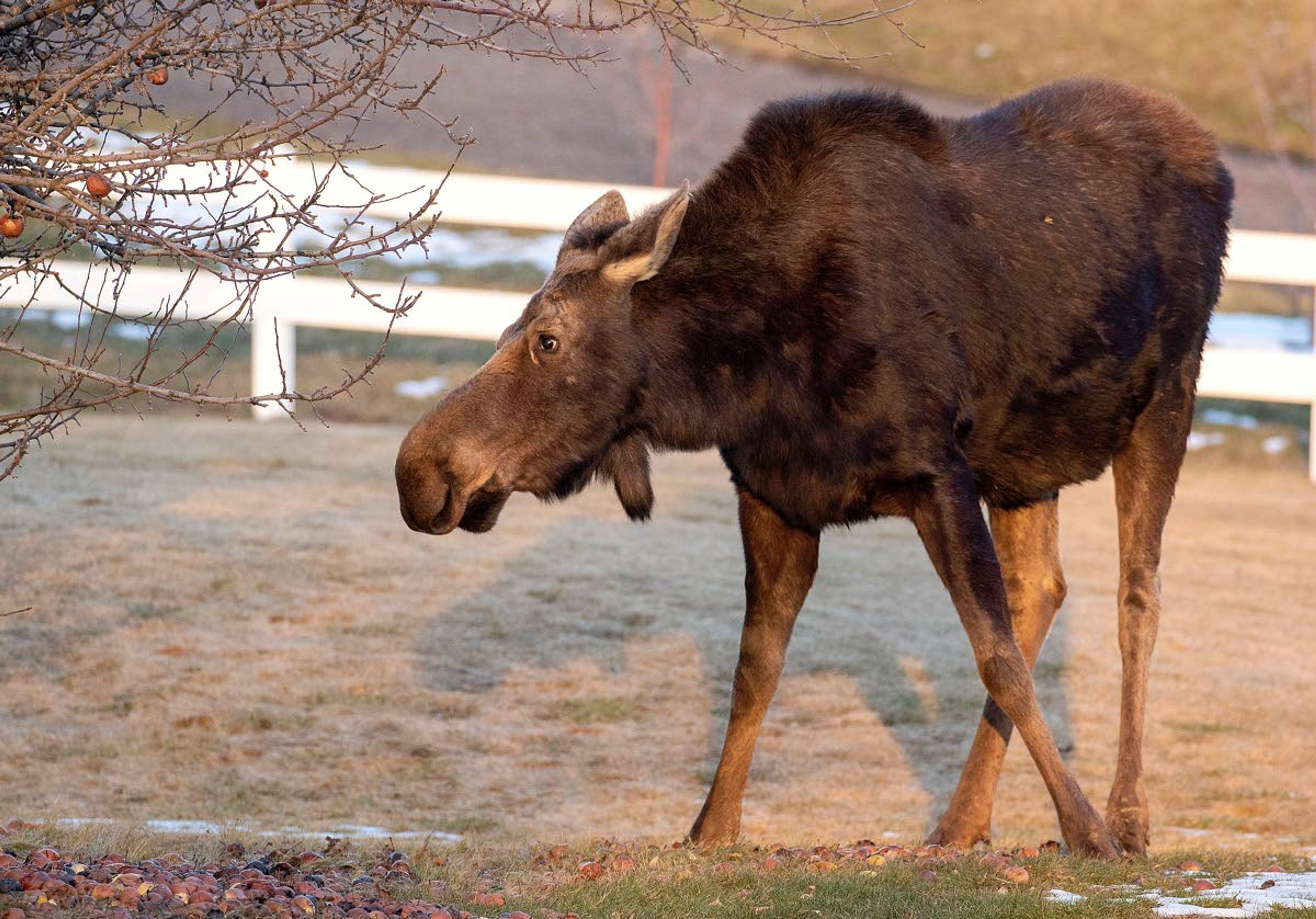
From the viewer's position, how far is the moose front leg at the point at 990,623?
4914mm

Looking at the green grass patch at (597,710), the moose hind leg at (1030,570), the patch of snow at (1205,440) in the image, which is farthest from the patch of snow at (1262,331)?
Answer: the moose hind leg at (1030,570)

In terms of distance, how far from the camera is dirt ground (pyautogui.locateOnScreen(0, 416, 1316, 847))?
6.94 meters

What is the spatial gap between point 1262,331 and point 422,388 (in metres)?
10.0

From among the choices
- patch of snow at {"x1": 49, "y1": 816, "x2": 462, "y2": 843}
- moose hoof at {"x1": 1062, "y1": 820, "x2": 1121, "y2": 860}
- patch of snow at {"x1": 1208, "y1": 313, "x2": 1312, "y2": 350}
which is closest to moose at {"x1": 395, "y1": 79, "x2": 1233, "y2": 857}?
moose hoof at {"x1": 1062, "y1": 820, "x2": 1121, "y2": 860}

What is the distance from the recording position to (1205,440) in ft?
55.4

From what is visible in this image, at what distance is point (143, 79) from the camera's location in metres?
3.96

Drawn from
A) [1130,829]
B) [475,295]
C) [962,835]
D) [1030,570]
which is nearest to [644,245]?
[1030,570]

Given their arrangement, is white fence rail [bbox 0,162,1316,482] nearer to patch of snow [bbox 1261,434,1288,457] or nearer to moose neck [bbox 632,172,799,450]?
patch of snow [bbox 1261,434,1288,457]

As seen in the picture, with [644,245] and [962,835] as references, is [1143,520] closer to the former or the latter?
[962,835]

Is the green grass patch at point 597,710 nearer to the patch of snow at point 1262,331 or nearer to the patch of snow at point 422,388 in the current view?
the patch of snow at point 422,388

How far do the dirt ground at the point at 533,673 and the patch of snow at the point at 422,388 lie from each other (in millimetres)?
4700

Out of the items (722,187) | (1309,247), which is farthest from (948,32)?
(722,187)

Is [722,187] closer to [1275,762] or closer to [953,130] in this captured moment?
[953,130]

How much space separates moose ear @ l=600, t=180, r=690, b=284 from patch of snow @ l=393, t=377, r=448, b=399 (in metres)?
11.3
